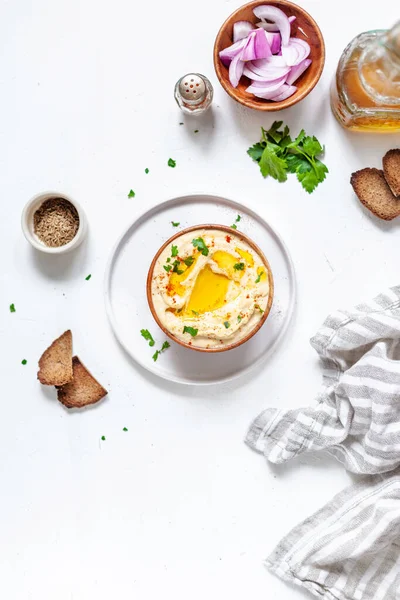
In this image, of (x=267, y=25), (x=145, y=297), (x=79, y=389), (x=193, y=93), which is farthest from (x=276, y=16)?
(x=79, y=389)

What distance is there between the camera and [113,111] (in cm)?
205

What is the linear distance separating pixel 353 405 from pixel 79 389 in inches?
35.0

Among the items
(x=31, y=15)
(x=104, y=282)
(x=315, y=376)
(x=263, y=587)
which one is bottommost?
(x=263, y=587)

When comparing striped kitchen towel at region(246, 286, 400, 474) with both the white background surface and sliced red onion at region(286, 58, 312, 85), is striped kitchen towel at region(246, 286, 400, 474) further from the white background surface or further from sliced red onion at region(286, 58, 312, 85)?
sliced red onion at region(286, 58, 312, 85)

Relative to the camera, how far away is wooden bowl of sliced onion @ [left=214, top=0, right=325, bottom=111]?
1885mm

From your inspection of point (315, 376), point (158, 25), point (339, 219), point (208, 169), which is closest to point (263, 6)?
point (158, 25)

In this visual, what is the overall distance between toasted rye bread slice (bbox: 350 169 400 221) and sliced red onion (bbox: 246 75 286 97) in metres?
0.38

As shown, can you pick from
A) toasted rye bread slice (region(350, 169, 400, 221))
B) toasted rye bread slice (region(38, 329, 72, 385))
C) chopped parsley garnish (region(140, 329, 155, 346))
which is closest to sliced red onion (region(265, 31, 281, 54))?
toasted rye bread slice (region(350, 169, 400, 221))

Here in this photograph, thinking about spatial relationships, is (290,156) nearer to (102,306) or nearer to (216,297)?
(216,297)

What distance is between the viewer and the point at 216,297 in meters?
1.88

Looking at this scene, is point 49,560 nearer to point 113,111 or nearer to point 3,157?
point 3,157

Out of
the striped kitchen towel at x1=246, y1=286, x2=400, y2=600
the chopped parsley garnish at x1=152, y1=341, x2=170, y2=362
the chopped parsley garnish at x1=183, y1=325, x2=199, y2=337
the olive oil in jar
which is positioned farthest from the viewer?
the chopped parsley garnish at x1=152, y1=341, x2=170, y2=362

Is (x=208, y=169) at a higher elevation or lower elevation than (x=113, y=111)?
lower

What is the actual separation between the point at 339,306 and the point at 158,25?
1.11 meters
